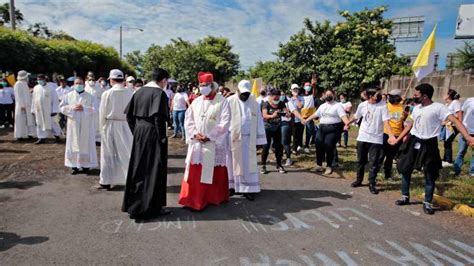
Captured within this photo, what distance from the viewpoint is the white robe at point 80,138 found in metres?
7.36

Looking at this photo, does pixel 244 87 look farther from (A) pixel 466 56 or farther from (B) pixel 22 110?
(A) pixel 466 56

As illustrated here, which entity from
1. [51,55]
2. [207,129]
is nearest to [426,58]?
[207,129]

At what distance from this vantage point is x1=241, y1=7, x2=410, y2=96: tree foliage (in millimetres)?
19391

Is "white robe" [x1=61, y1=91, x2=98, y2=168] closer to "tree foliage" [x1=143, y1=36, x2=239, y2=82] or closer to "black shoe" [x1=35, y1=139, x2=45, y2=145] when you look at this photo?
"black shoe" [x1=35, y1=139, x2=45, y2=145]

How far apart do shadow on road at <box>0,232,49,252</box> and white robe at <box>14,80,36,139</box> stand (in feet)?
26.5

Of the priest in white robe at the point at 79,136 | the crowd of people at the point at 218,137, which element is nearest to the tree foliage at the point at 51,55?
the crowd of people at the point at 218,137

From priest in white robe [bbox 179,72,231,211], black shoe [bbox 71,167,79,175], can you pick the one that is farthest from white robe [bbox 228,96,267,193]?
black shoe [bbox 71,167,79,175]

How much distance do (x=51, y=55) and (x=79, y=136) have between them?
1957cm

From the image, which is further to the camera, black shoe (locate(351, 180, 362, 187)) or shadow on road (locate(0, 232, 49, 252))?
black shoe (locate(351, 180, 362, 187))

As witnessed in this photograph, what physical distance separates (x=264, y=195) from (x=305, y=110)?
4.27m

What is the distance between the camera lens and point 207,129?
5.49 m

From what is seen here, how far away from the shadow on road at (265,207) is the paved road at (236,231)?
2cm

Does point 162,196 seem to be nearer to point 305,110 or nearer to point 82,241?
point 82,241

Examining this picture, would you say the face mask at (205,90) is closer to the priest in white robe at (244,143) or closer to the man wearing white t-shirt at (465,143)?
the priest in white robe at (244,143)
